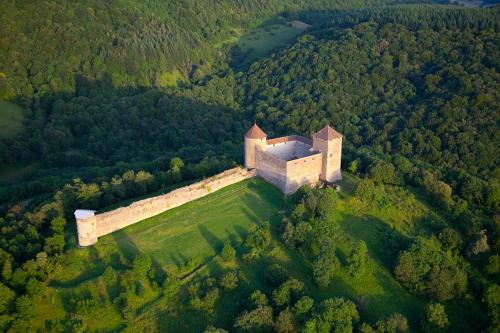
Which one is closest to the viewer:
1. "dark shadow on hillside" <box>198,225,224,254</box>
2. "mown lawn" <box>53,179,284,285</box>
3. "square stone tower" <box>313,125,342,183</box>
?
"mown lawn" <box>53,179,284,285</box>

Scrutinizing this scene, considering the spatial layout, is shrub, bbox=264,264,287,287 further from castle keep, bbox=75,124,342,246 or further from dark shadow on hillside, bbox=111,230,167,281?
castle keep, bbox=75,124,342,246

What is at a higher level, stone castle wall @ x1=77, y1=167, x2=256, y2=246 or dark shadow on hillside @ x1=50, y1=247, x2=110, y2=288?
stone castle wall @ x1=77, y1=167, x2=256, y2=246

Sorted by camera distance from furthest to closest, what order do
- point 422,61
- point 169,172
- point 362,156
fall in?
point 422,61 → point 362,156 → point 169,172

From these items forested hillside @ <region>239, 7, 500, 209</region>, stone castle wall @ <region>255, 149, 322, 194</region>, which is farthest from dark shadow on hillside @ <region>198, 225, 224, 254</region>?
forested hillside @ <region>239, 7, 500, 209</region>

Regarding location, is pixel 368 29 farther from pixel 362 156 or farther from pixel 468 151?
pixel 362 156

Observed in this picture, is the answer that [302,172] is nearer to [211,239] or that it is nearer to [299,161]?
[299,161]

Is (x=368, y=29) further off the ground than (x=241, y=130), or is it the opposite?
(x=368, y=29)

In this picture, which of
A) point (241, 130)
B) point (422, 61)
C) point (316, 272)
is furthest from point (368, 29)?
point (316, 272)
